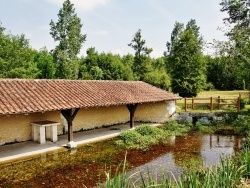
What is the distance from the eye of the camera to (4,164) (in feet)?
35.7

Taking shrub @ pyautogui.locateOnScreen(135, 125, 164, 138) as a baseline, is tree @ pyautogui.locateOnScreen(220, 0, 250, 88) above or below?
above

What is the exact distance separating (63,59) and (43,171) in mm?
31082

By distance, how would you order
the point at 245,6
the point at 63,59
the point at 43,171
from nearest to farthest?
the point at 43,171 < the point at 245,6 < the point at 63,59

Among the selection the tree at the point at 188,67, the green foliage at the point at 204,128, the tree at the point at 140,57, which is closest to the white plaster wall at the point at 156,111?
the green foliage at the point at 204,128

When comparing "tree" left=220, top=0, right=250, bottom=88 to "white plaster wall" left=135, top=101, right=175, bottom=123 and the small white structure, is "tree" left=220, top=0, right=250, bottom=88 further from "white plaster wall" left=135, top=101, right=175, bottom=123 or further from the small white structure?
the small white structure

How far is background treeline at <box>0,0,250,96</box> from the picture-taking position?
22.8m

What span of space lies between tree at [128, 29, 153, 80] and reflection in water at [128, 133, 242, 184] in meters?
24.5

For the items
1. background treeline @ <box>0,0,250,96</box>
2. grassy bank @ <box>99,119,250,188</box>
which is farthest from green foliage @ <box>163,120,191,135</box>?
grassy bank @ <box>99,119,250,188</box>

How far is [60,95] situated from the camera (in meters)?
14.1

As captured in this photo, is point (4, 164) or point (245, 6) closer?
point (4, 164)

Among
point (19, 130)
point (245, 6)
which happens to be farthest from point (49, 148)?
point (245, 6)

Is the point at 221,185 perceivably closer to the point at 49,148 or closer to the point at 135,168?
the point at 135,168

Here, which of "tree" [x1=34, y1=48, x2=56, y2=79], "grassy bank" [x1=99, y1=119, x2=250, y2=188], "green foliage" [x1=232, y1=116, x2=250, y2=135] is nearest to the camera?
"grassy bank" [x1=99, y1=119, x2=250, y2=188]

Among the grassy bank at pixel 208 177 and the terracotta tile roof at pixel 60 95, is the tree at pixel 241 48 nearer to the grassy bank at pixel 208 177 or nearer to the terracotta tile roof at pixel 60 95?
the terracotta tile roof at pixel 60 95
